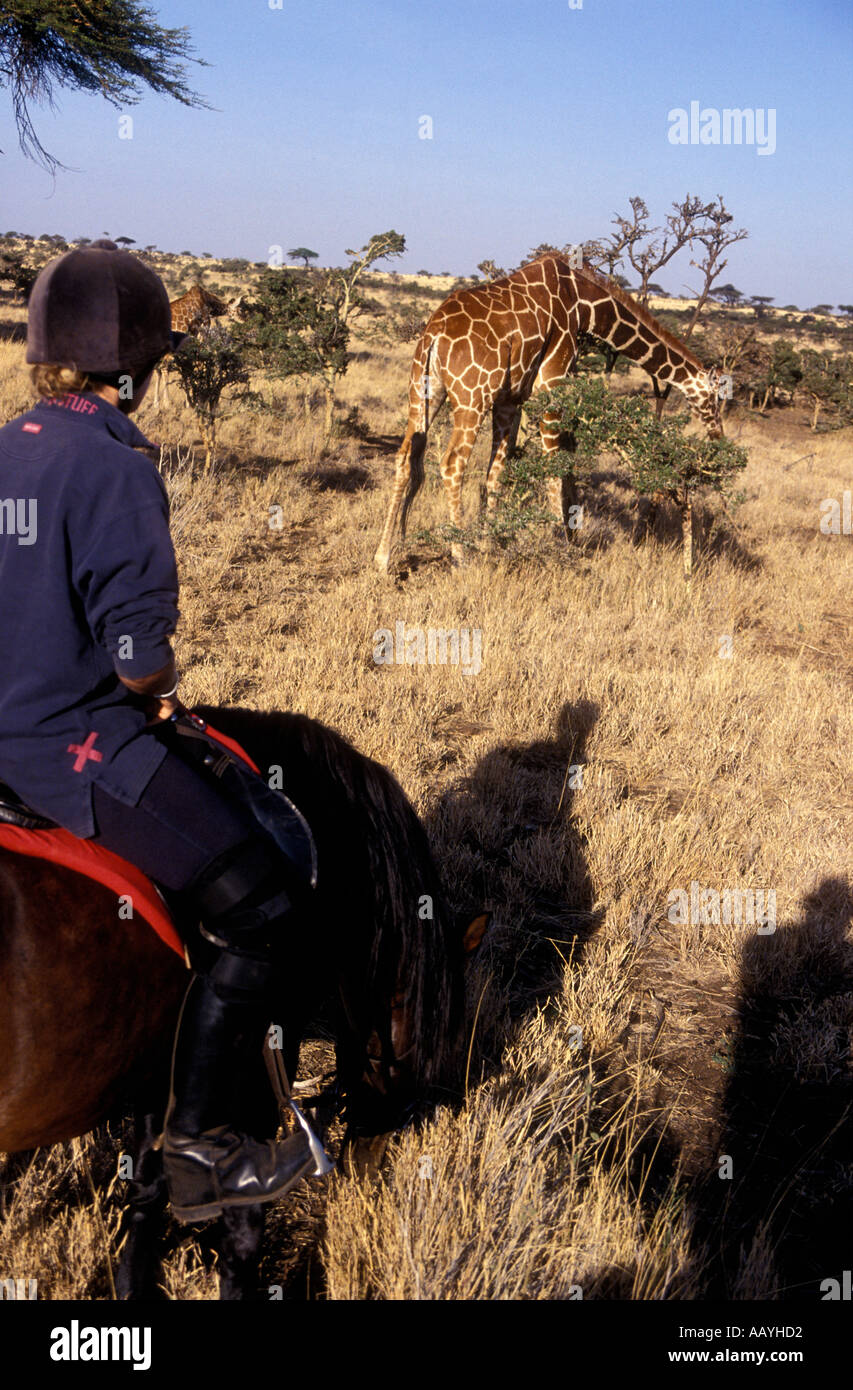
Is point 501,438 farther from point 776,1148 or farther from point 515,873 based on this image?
point 776,1148

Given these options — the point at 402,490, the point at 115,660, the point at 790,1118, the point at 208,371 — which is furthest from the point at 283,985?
the point at 208,371

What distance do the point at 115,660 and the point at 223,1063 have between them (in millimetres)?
837

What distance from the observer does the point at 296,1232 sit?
7.41 ft

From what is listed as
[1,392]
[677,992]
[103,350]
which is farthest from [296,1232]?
[1,392]

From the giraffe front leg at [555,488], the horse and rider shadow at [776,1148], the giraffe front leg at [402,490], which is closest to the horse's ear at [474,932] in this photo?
the horse and rider shadow at [776,1148]

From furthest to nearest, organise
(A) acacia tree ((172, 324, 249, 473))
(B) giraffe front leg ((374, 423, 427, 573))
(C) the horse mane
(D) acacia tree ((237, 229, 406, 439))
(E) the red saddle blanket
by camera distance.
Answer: (D) acacia tree ((237, 229, 406, 439)), (A) acacia tree ((172, 324, 249, 473)), (B) giraffe front leg ((374, 423, 427, 573)), (C) the horse mane, (E) the red saddle blanket

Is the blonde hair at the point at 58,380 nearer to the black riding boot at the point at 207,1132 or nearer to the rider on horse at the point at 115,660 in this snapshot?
the rider on horse at the point at 115,660

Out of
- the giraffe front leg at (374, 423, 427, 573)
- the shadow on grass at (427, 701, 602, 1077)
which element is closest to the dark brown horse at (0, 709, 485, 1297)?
the shadow on grass at (427, 701, 602, 1077)

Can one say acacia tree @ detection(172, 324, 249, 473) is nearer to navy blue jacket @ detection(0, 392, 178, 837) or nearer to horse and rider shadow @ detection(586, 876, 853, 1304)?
horse and rider shadow @ detection(586, 876, 853, 1304)

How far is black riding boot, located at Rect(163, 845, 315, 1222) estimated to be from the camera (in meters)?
1.67

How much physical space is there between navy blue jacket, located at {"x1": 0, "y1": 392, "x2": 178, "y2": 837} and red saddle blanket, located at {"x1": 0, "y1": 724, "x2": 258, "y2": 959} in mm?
61

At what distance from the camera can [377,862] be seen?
2.04 m

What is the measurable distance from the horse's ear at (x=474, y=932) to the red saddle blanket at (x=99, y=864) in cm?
78

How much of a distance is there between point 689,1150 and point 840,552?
8.49 metres
